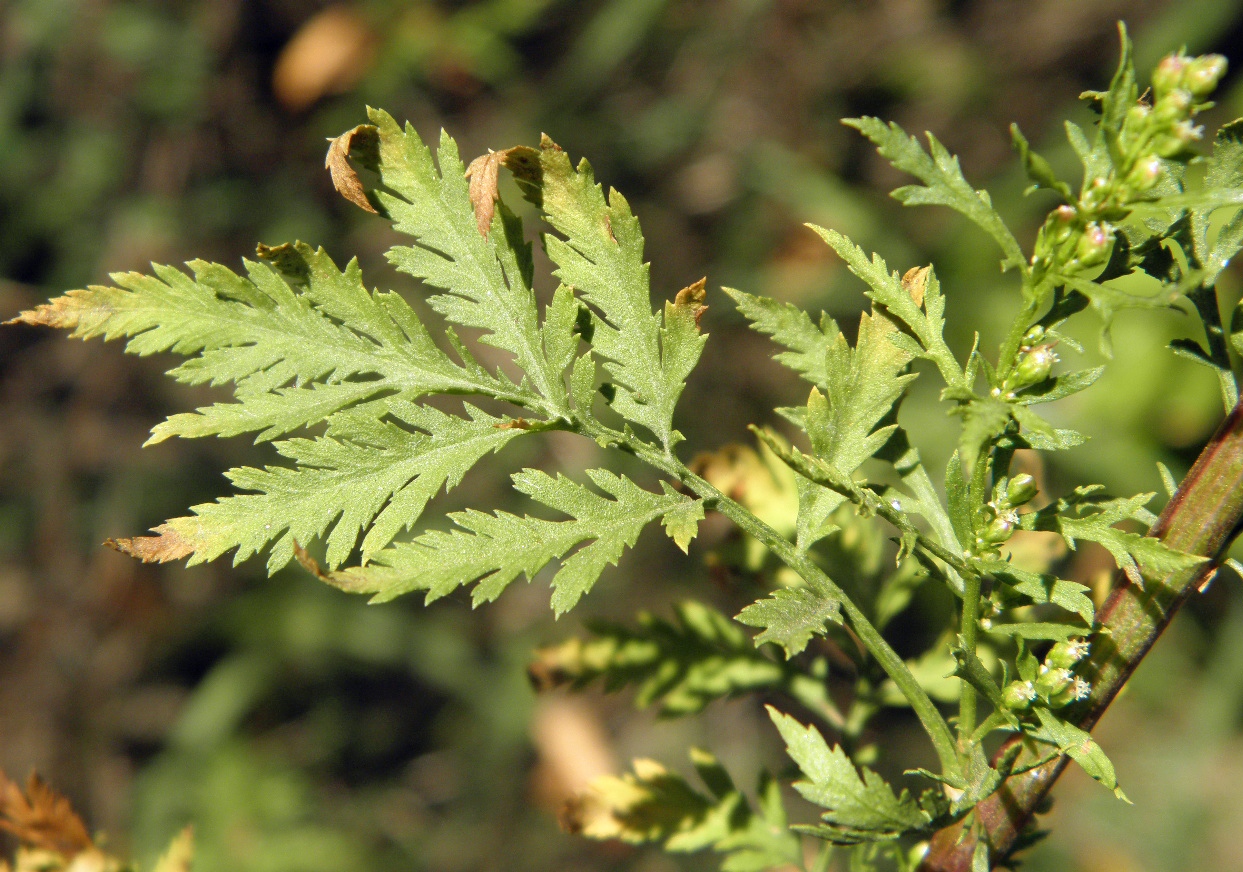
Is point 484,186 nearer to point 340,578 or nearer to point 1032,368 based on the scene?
point 340,578

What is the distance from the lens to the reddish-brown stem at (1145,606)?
101 centimetres

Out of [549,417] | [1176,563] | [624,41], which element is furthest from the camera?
[624,41]

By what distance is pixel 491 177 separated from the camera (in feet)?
3.65

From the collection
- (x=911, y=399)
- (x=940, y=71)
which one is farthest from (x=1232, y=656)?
(x=940, y=71)

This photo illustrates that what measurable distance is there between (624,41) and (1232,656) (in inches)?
159

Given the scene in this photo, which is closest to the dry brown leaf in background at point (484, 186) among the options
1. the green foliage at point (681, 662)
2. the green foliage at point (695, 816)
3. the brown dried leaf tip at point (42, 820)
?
the green foliage at point (681, 662)

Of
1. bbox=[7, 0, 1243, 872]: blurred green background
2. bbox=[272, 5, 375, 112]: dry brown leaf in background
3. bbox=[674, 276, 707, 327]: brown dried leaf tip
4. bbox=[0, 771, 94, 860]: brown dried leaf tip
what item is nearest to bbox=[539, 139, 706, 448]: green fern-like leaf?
bbox=[674, 276, 707, 327]: brown dried leaf tip

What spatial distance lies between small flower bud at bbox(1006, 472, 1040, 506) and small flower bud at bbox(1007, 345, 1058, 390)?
10cm

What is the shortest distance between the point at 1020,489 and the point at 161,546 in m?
0.95

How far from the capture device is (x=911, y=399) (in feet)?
13.7

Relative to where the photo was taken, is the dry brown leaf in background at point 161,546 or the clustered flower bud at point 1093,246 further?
the dry brown leaf in background at point 161,546

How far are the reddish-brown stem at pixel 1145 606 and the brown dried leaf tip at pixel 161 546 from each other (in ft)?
3.14

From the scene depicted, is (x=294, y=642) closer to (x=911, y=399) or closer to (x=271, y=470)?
(x=911, y=399)

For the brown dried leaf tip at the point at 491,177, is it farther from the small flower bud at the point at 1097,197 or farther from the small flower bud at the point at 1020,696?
the small flower bud at the point at 1020,696
